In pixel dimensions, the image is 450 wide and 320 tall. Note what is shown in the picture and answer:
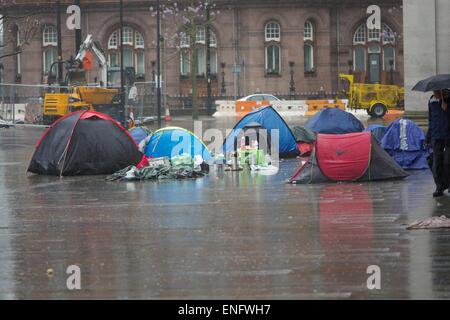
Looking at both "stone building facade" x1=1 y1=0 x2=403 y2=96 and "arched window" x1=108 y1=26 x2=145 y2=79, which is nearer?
"stone building facade" x1=1 y1=0 x2=403 y2=96

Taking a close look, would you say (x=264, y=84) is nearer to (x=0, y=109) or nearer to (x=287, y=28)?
(x=287, y=28)

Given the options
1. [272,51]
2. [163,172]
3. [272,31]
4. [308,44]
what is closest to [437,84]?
[163,172]

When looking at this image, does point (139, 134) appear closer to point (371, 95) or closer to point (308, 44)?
point (371, 95)

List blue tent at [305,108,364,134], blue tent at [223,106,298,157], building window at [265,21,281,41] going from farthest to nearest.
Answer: building window at [265,21,281,41]
blue tent at [305,108,364,134]
blue tent at [223,106,298,157]

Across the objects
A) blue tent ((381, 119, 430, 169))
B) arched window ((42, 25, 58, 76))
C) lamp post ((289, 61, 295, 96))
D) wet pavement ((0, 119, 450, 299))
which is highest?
arched window ((42, 25, 58, 76))

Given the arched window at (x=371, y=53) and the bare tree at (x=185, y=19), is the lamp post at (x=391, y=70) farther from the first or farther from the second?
the bare tree at (x=185, y=19)

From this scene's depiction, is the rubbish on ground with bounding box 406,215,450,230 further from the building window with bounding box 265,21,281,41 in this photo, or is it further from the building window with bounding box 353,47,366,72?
the building window with bounding box 353,47,366,72

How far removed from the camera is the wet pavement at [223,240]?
10812mm

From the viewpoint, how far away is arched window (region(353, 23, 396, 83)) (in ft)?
241

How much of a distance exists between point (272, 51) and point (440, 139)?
182ft

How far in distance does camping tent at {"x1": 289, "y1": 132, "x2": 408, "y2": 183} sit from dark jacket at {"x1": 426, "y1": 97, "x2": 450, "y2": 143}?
2838mm

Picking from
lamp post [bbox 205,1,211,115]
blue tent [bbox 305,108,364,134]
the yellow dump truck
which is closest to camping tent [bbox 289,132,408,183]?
blue tent [bbox 305,108,364,134]

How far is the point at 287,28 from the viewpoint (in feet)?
237
